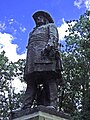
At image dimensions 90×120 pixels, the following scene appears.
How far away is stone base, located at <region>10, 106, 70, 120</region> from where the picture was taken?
7.19 meters

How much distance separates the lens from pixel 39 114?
23.5 ft

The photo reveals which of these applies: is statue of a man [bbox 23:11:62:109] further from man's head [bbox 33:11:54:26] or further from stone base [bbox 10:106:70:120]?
man's head [bbox 33:11:54:26]

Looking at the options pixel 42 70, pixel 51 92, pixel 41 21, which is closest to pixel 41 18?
pixel 41 21

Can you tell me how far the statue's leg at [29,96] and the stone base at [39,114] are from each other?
321 mm

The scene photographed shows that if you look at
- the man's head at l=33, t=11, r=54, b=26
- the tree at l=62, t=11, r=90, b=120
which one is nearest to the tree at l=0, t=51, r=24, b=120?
the tree at l=62, t=11, r=90, b=120

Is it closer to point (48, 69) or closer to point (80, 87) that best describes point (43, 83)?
point (48, 69)

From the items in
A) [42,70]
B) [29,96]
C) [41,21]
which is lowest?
[29,96]

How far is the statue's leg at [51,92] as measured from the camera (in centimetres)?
781

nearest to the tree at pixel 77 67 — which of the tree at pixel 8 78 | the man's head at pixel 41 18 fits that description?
the tree at pixel 8 78

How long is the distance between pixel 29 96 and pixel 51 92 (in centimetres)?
52

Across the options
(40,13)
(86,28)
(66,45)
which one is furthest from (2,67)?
(40,13)

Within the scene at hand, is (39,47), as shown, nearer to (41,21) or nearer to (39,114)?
(41,21)

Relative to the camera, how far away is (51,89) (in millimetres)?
7926

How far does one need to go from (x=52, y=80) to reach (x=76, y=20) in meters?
15.0
